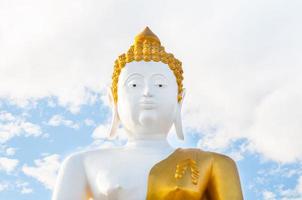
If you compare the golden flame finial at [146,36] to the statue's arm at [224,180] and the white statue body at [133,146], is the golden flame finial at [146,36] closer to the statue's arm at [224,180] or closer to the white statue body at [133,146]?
the white statue body at [133,146]

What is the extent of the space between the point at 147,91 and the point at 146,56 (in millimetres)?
384

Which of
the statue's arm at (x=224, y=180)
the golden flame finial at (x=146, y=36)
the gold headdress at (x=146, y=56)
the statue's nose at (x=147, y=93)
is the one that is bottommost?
the statue's arm at (x=224, y=180)

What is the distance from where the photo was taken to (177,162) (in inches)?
222

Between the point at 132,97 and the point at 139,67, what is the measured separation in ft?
0.91

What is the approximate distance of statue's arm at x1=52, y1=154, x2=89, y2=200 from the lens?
18.5ft

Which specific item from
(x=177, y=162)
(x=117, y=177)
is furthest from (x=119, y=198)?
(x=177, y=162)

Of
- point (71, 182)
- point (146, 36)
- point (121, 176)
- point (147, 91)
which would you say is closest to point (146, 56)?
point (146, 36)

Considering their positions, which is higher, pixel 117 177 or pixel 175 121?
pixel 175 121

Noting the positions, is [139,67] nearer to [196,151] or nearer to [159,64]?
[159,64]

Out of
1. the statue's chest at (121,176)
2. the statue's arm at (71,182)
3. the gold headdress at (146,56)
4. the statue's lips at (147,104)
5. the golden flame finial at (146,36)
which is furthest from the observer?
the golden flame finial at (146,36)

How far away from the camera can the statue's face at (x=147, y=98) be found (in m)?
5.76

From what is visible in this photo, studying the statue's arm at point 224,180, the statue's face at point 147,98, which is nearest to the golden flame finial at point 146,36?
the statue's face at point 147,98

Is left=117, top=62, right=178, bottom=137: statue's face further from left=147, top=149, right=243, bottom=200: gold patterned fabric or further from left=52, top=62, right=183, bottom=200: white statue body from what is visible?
left=147, top=149, right=243, bottom=200: gold patterned fabric

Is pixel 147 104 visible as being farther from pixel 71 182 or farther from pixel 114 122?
pixel 71 182
